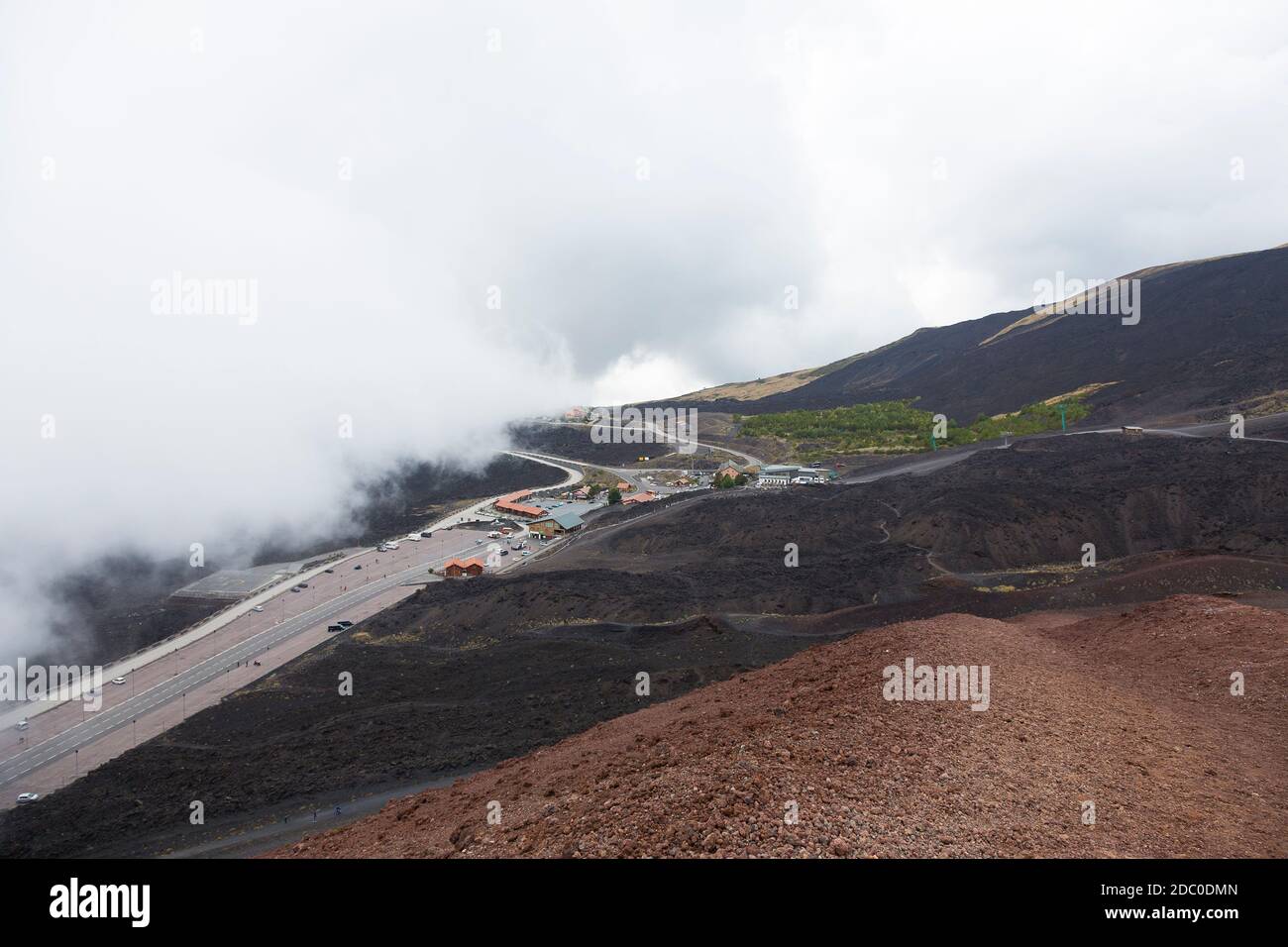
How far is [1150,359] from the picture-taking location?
9912 cm

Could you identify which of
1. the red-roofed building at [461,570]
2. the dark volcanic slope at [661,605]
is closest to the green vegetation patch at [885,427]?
the dark volcanic slope at [661,605]

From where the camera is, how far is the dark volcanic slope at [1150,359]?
3098 inches

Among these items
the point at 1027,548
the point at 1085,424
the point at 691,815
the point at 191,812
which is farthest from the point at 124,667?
the point at 1085,424

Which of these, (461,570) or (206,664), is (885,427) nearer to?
(461,570)

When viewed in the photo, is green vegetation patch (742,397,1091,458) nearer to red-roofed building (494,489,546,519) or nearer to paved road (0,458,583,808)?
red-roofed building (494,489,546,519)

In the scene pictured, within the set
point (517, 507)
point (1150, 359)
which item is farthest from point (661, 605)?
point (1150, 359)

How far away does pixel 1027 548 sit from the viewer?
4016 centimetres

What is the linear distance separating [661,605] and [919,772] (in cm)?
2779

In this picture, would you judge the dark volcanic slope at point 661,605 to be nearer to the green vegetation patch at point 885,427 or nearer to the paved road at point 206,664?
the paved road at point 206,664

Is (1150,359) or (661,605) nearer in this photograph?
(661,605)

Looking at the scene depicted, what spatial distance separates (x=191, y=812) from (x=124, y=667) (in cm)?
2500
